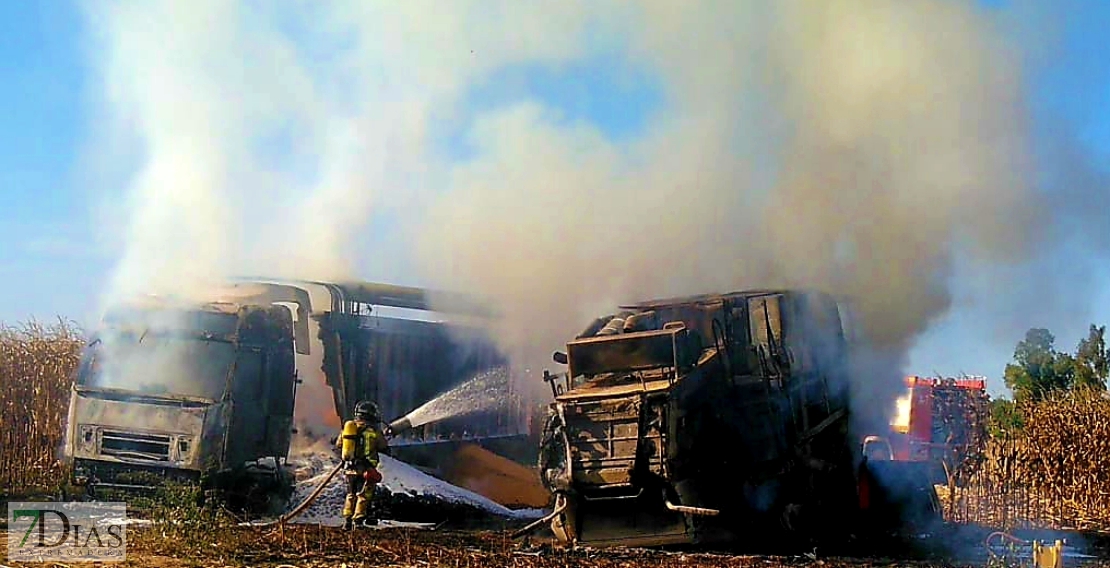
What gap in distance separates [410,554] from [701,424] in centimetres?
350

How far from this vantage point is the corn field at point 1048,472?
18.6 metres

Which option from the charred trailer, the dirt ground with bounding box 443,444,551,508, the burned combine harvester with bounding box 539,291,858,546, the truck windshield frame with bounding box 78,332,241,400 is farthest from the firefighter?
the dirt ground with bounding box 443,444,551,508

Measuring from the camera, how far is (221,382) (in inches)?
581

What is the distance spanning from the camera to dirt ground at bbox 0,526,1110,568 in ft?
35.1

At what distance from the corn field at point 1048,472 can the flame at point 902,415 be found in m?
1.34

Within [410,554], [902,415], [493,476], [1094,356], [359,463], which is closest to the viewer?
[410,554]

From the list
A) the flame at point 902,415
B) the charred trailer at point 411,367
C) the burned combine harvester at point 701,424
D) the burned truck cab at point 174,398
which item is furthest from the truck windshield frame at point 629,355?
the flame at point 902,415

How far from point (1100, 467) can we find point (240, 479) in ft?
43.8

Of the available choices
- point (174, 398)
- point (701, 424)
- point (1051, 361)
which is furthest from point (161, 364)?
point (1051, 361)

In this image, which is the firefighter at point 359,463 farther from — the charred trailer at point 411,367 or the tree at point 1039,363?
the tree at point 1039,363

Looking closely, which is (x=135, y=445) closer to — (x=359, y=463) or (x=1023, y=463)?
(x=359, y=463)

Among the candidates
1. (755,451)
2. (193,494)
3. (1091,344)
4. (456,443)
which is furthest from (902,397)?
(1091,344)

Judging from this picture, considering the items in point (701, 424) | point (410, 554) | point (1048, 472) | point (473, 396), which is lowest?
point (410, 554)

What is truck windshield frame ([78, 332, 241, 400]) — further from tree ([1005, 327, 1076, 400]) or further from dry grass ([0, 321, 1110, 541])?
tree ([1005, 327, 1076, 400])
